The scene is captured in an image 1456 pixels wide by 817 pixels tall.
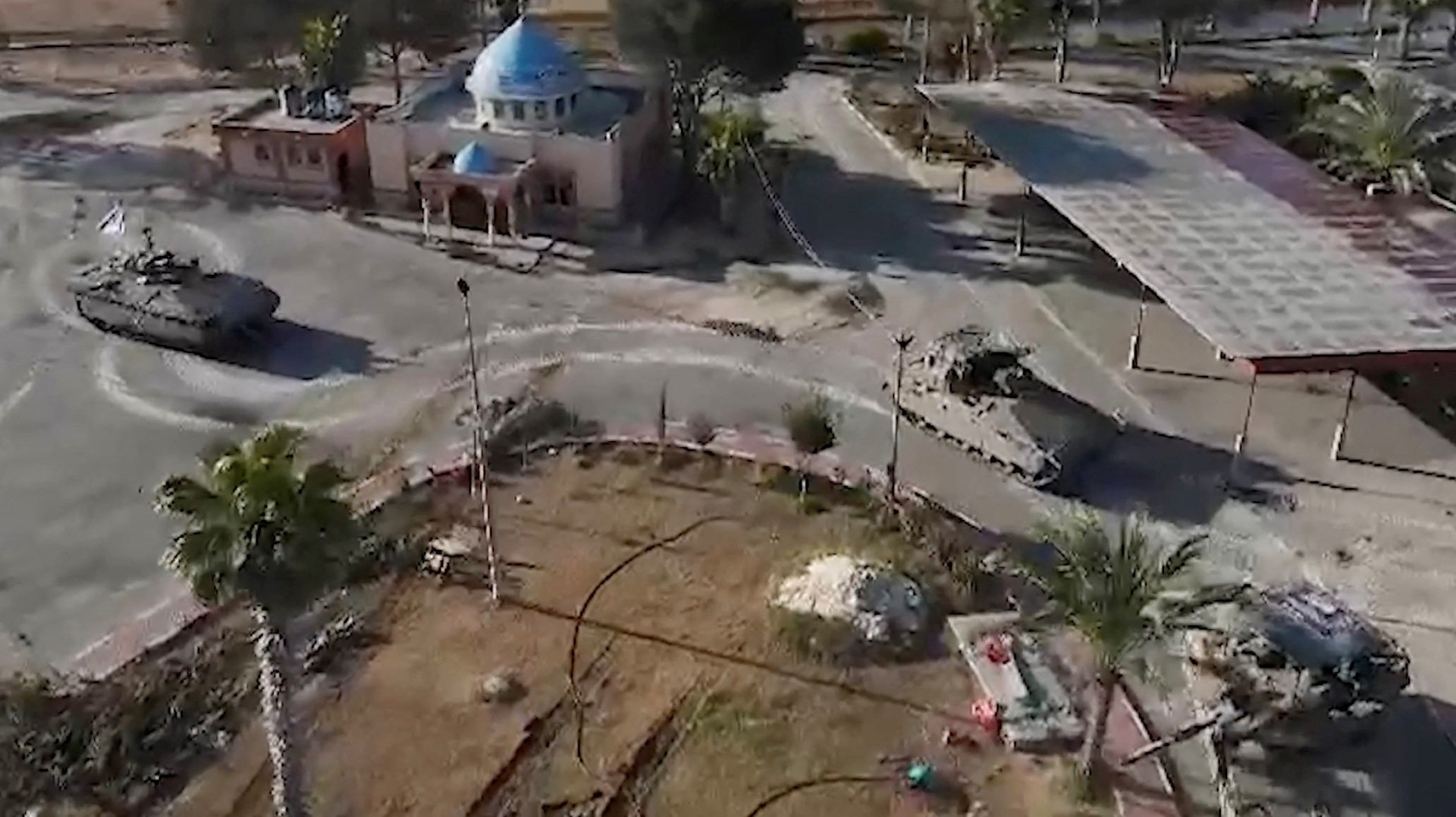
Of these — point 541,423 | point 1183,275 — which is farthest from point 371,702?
point 1183,275

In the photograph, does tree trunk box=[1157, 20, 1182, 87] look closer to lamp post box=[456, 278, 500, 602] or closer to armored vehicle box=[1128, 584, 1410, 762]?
lamp post box=[456, 278, 500, 602]

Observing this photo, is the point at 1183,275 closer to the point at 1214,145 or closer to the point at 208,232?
the point at 1214,145

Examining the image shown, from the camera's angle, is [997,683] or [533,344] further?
[533,344]

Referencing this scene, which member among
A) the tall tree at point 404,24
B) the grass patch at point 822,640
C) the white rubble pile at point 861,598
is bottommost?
the grass patch at point 822,640

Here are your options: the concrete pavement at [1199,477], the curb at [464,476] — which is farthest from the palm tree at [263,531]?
the concrete pavement at [1199,477]

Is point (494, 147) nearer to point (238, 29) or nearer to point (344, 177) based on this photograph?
point (344, 177)

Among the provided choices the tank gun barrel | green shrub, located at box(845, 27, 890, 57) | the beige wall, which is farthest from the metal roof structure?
green shrub, located at box(845, 27, 890, 57)

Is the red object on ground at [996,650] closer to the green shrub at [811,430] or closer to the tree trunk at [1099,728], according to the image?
the tree trunk at [1099,728]
